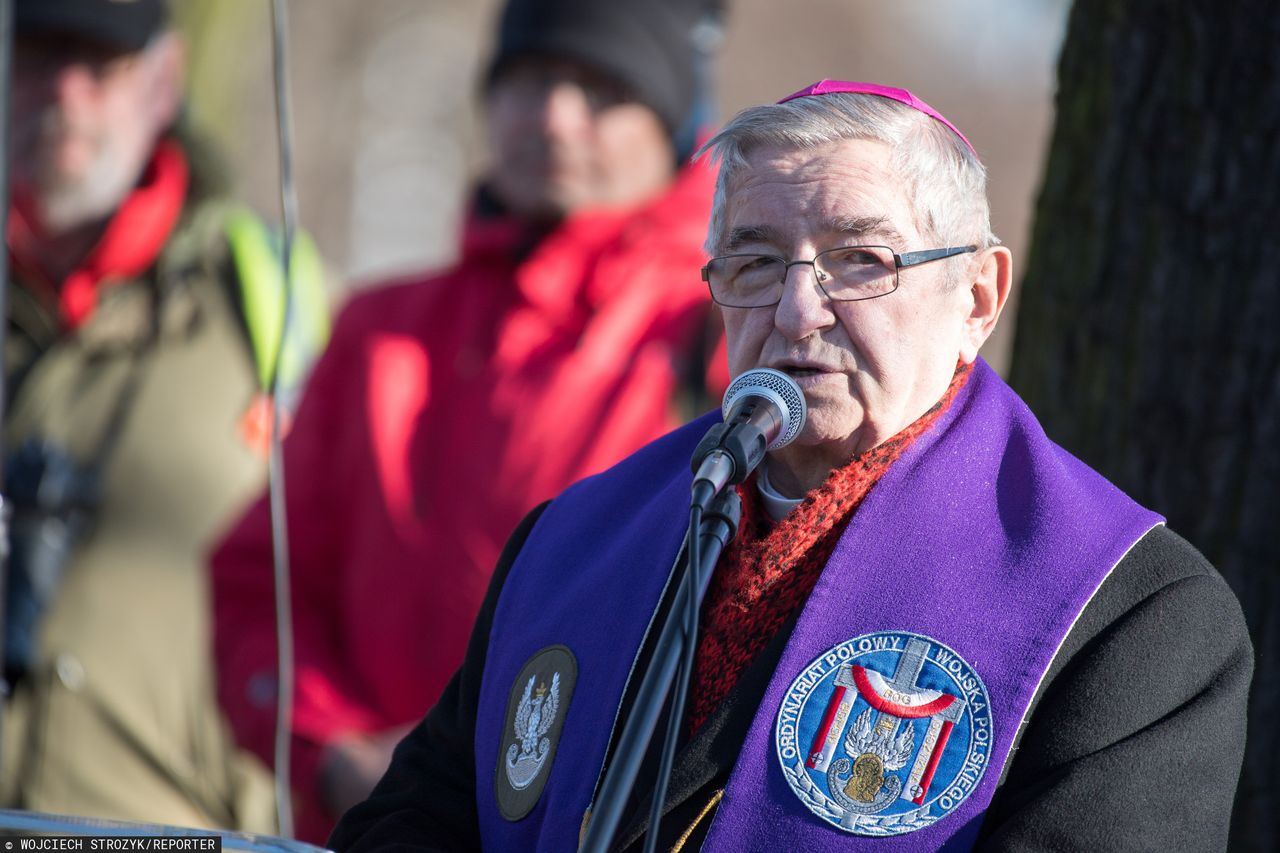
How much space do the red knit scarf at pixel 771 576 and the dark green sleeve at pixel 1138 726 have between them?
402 mm

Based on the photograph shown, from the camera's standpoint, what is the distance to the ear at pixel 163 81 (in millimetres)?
5167

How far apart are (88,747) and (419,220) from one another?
16.4 meters

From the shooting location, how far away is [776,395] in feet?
7.82

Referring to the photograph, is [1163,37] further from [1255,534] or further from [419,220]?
[419,220]

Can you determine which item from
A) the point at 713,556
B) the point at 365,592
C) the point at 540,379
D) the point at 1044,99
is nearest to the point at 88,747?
the point at 365,592

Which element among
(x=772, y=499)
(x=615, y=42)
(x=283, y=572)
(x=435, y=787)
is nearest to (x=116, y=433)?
(x=283, y=572)

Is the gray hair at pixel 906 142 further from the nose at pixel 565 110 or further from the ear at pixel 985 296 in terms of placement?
the nose at pixel 565 110

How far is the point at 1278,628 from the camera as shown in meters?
3.14

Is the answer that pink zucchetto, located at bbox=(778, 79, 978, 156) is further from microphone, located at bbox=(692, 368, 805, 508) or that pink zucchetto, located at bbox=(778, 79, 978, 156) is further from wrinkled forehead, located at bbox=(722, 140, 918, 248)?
microphone, located at bbox=(692, 368, 805, 508)

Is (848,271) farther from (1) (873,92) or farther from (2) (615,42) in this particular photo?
(2) (615,42)

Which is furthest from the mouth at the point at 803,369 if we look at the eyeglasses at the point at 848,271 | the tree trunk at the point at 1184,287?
the tree trunk at the point at 1184,287

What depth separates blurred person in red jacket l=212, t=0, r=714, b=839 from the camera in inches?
152

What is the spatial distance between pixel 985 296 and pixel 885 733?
2.55 ft

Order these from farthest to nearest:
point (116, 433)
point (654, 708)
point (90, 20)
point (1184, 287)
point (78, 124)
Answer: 1. point (78, 124)
2. point (90, 20)
3. point (116, 433)
4. point (1184, 287)
5. point (654, 708)
